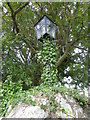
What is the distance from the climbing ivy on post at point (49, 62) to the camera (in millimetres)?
2346

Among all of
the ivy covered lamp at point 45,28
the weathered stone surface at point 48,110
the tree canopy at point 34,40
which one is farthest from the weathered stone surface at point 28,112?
the tree canopy at point 34,40

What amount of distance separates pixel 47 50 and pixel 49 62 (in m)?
0.29

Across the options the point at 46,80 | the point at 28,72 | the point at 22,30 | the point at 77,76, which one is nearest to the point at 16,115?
the point at 46,80

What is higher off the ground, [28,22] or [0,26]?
[28,22]

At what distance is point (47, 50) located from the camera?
2.55 meters

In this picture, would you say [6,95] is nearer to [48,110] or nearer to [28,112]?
[28,112]

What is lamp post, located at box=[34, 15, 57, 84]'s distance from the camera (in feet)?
7.81

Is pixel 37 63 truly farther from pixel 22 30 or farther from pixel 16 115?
pixel 16 115

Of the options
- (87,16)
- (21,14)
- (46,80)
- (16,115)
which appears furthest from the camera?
(21,14)

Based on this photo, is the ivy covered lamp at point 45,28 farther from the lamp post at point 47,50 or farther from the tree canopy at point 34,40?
the tree canopy at point 34,40

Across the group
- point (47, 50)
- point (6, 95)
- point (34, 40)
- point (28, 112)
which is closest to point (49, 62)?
point (47, 50)

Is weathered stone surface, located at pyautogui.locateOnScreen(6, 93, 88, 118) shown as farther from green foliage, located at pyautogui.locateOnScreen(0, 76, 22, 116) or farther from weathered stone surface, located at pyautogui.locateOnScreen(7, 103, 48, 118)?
green foliage, located at pyautogui.locateOnScreen(0, 76, 22, 116)

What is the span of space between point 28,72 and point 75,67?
6.54 feet

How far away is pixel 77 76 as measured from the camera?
465 cm
